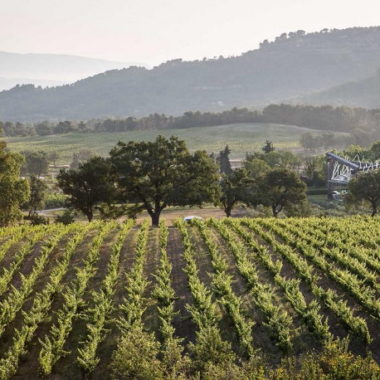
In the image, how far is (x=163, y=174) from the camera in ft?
142

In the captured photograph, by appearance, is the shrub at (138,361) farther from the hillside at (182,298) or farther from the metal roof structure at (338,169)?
Answer: the metal roof structure at (338,169)

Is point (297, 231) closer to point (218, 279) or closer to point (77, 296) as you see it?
point (218, 279)

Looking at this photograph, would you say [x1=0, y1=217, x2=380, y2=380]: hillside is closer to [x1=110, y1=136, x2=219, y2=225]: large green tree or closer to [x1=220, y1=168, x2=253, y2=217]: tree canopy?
[x1=110, y1=136, x2=219, y2=225]: large green tree

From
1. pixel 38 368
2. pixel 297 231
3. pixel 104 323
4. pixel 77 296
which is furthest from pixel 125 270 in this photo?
pixel 297 231

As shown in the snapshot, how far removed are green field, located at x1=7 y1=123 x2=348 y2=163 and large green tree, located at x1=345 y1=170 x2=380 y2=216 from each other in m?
92.9

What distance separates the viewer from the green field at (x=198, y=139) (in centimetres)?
15750

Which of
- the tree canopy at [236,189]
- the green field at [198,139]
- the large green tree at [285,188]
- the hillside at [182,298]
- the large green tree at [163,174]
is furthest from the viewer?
the green field at [198,139]

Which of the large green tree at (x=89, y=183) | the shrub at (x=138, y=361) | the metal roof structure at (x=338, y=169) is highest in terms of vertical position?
the large green tree at (x=89, y=183)

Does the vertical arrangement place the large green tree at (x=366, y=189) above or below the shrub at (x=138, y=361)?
below

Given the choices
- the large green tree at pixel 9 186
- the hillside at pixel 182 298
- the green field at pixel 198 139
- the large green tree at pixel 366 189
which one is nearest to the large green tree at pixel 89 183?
the large green tree at pixel 9 186

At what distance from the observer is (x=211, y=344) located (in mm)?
14734

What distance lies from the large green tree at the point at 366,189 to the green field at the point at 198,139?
9292 centimetres

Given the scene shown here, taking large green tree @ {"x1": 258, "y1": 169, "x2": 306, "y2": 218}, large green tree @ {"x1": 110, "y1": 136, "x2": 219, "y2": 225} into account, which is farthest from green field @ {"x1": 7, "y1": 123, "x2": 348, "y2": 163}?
large green tree @ {"x1": 110, "y1": 136, "x2": 219, "y2": 225}

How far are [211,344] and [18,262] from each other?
13.6m
